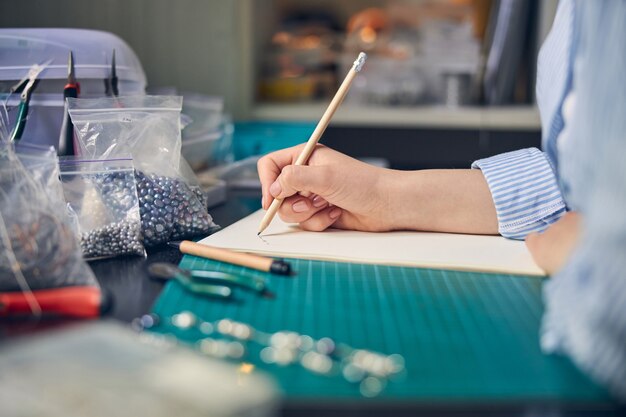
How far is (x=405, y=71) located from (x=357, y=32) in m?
0.33

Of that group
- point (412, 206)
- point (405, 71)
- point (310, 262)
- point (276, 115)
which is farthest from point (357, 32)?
point (310, 262)

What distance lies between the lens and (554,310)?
628 mm

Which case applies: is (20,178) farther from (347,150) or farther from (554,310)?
(347,150)

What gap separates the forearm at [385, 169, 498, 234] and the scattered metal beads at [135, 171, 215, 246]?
0.90 ft

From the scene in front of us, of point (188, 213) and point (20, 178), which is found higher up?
point (20, 178)

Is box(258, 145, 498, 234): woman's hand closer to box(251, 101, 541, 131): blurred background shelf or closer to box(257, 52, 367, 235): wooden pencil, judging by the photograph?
box(257, 52, 367, 235): wooden pencil

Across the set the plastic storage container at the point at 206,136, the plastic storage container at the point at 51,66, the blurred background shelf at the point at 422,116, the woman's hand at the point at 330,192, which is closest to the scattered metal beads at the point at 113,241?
the woman's hand at the point at 330,192

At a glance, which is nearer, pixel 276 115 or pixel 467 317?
pixel 467 317

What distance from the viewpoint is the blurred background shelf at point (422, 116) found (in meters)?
2.36

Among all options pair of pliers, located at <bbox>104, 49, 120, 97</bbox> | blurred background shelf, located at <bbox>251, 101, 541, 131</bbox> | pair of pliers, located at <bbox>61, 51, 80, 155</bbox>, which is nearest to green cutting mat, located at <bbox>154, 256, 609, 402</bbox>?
pair of pliers, located at <bbox>61, 51, 80, 155</bbox>

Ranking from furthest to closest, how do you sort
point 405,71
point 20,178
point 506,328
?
1. point 405,71
2. point 20,178
3. point 506,328

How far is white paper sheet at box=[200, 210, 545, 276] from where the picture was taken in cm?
89

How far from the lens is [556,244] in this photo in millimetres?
854

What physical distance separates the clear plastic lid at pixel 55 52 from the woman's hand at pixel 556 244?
789mm
